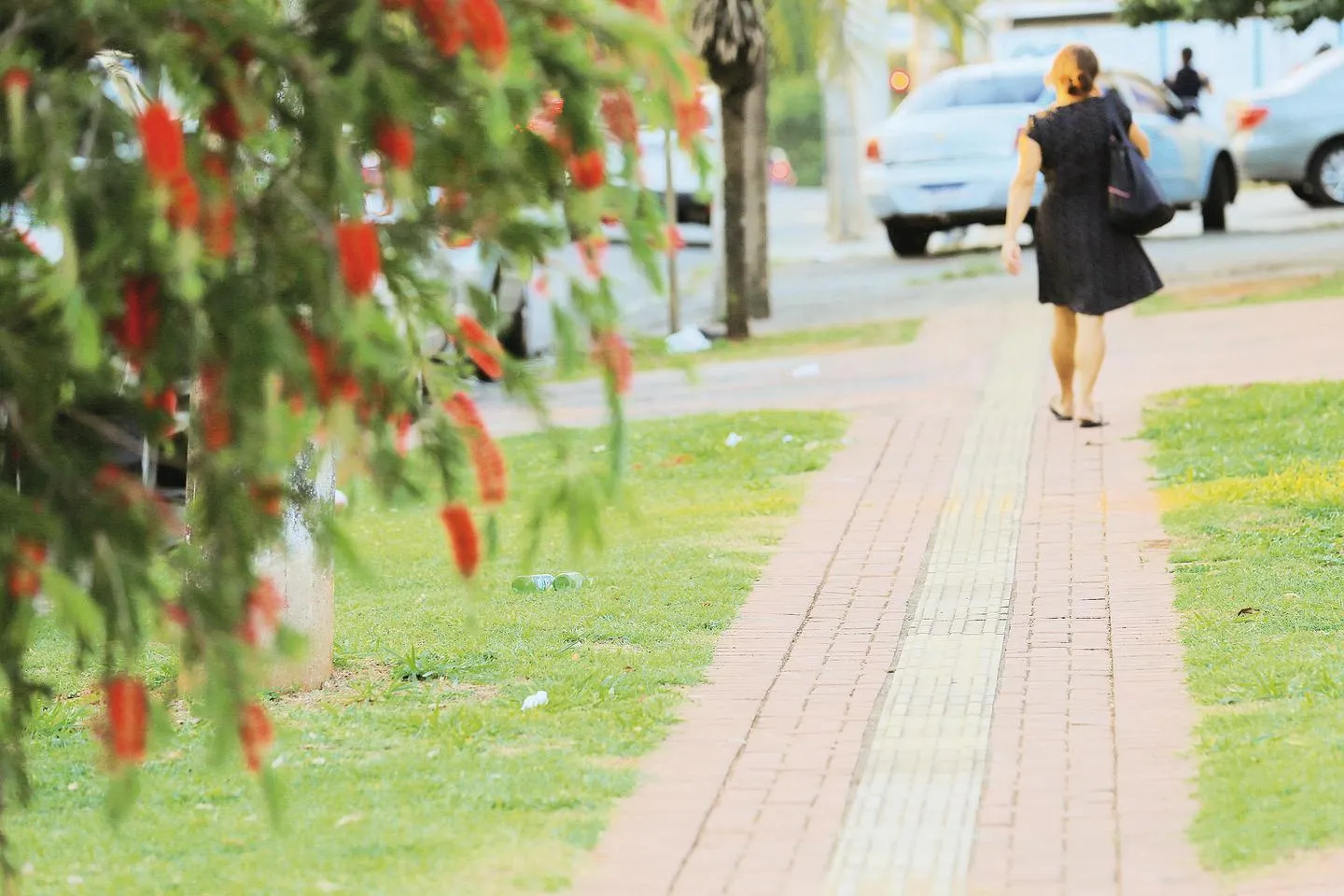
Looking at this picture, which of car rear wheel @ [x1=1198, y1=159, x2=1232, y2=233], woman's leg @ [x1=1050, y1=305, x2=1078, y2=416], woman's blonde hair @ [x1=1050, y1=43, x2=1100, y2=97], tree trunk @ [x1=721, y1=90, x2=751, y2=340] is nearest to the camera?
woman's blonde hair @ [x1=1050, y1=43, x2=1100, y2=97]

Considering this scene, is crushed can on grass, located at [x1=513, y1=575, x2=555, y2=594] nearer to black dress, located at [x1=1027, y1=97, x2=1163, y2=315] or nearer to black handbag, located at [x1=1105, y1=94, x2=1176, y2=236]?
black dress, located at [x1=1027, y1=97, x2=1163, y2=315]

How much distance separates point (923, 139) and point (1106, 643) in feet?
52.1

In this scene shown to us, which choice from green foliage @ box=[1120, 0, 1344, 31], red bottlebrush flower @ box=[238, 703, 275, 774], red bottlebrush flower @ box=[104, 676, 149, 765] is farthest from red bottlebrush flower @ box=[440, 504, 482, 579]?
green foliage @ box=[1120, 0, 1344, 31]

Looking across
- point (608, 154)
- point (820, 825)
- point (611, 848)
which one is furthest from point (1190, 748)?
point (608, 154)

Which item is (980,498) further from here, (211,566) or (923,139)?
(923,139)

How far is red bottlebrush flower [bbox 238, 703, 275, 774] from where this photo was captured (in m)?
3.74

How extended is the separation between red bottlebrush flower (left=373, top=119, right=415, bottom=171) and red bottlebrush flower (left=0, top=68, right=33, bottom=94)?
0.54m

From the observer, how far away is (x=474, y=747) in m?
6.39

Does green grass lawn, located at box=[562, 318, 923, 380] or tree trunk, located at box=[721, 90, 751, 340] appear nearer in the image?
green grass lawn, located at box=[562, 318, 923, 380]

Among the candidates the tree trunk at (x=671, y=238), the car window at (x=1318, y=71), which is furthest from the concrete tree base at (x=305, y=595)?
the car window at (x=1318, y=71)

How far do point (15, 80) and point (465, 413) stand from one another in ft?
3.36

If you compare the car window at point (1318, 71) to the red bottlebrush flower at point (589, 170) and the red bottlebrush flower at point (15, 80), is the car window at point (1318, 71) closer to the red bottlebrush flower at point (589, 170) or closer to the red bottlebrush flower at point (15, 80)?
the red bottlebrush flower at point (589, 170)

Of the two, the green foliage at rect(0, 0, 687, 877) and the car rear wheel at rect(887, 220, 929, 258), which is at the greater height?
the green foliage at rect(0, 0, 687, 877)

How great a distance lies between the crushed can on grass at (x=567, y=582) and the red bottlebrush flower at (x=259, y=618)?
15.8ft
